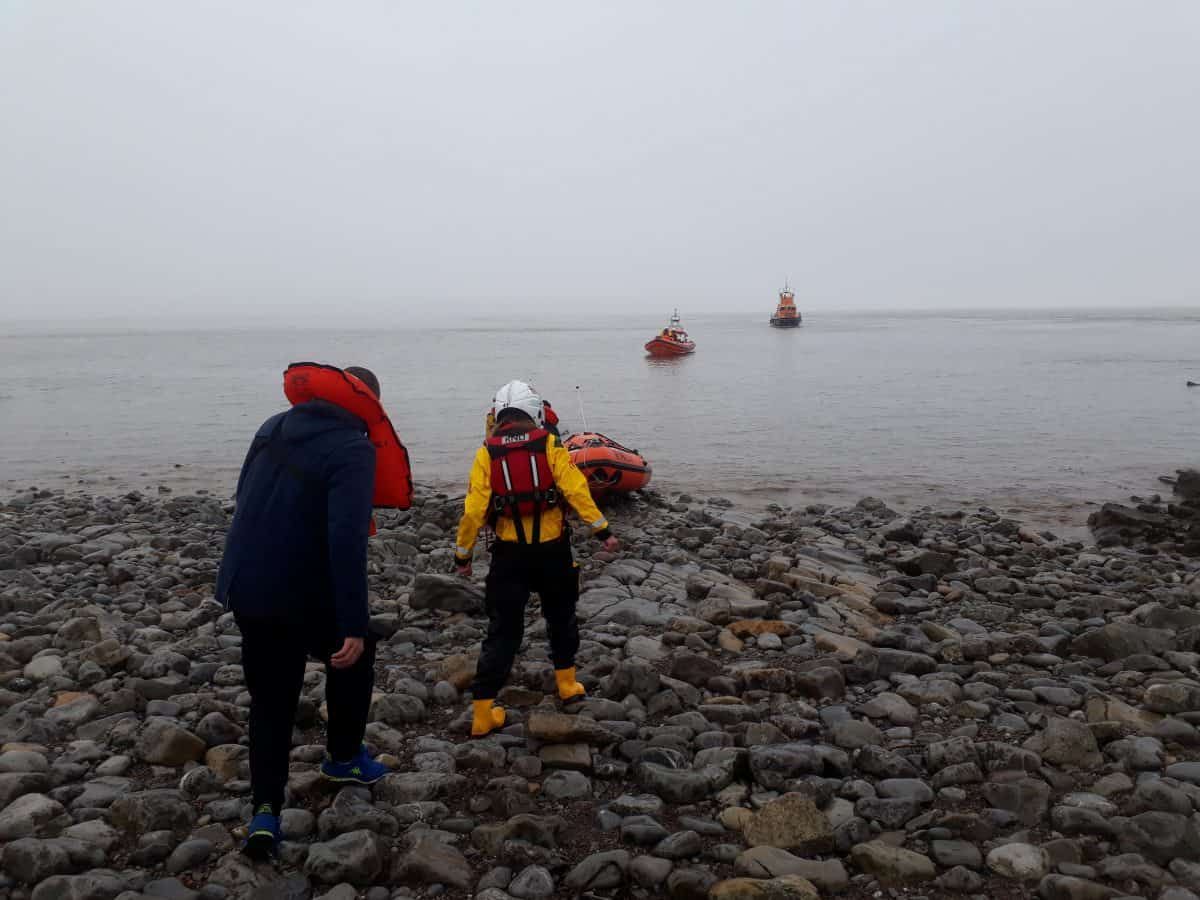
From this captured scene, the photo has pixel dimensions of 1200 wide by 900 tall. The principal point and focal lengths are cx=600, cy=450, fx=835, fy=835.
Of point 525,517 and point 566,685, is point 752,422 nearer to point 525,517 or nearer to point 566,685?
point 566,685

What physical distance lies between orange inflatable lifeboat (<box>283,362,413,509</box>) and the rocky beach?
81cm

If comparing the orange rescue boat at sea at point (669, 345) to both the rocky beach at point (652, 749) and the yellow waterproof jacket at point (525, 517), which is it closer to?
the rocky beach at point (652, 749)

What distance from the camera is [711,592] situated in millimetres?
8539

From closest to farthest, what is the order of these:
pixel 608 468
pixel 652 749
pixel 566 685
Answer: pixel 652 749 → pixel 566 685 → pixel 608 468

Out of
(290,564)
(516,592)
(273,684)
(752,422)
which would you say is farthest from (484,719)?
(752,422)

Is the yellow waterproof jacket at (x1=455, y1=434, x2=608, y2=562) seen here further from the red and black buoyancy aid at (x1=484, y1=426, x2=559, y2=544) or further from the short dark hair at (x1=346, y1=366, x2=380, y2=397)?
the short dark hair at (x1=346, y1=366, x2=380, y2=397)

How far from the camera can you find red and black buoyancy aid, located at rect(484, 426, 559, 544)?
5.37 m

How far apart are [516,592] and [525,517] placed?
0.51 m

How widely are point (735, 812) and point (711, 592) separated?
4.31 metres

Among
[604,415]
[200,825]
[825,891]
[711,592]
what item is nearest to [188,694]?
[200,825]

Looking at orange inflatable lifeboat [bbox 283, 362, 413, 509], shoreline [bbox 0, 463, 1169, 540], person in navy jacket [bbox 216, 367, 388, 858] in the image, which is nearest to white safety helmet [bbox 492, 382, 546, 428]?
orange inflatable lifeboat [bbox 283, 362, 413, 509]

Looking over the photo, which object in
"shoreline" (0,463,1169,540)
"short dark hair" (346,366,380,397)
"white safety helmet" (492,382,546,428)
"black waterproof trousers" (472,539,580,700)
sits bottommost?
"shoreline" (0,463,1169,540)

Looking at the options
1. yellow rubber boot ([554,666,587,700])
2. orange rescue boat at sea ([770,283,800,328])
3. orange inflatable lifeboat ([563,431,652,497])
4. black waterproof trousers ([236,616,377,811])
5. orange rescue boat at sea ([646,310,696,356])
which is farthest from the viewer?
orange rescue boat at sea ([770,283,800,328])

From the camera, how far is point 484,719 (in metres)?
5.29
